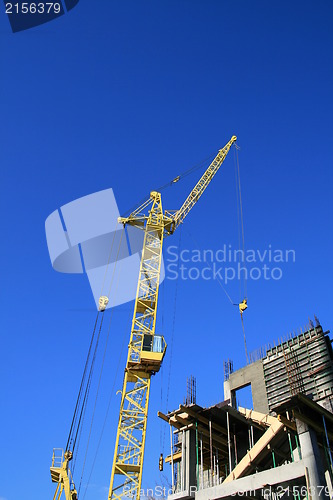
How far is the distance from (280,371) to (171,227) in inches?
592

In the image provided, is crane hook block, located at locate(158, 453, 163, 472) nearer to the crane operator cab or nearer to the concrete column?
the crane operator cab

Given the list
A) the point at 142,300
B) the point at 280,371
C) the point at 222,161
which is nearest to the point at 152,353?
the point at 142,300

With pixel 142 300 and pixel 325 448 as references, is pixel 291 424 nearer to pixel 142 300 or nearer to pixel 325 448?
pixel 325 448

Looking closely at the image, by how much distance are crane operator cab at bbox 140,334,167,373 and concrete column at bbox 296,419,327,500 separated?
530 inches

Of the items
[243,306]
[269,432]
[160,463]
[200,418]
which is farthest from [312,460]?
[243,306]

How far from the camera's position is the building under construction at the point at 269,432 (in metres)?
16.4

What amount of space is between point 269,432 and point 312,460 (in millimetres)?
3245

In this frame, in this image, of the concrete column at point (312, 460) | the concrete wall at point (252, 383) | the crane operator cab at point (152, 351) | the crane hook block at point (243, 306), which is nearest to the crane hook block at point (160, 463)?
the crane operator cab at point (152, 351)

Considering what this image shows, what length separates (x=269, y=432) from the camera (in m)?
18.7

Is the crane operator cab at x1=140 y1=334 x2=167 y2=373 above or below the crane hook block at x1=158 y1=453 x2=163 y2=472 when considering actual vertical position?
above

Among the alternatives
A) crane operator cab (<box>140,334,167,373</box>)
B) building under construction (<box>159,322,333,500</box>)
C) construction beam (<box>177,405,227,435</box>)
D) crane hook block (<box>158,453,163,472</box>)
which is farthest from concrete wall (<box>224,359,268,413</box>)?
construction beam (<box>177,405,227,435</box>)

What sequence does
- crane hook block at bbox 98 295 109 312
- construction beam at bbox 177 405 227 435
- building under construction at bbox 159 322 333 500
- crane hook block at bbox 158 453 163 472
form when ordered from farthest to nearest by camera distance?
crane hook block at bbox 98 295 109 312 < crane hook block at bbox 158 453 163 472 < construction beam at bbox 177 405 227 435 < building under construction at bbox 159 322 333 500

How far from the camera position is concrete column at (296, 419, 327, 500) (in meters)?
15.0

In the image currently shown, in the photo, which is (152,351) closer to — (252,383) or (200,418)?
(252,383)
